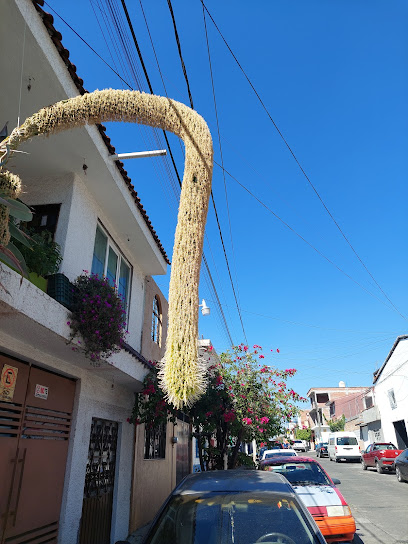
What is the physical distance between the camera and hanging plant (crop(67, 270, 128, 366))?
5.57 m

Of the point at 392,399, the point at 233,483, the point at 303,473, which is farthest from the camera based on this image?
the point at 392,399

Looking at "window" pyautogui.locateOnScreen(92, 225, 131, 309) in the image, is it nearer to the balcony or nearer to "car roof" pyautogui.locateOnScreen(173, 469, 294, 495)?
"car roof" pyautogui.locateOnScreen(173, 469, 294, 495)

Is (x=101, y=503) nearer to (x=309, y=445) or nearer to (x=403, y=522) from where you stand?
(x=403, y=522)

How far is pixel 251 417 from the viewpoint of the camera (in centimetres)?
934

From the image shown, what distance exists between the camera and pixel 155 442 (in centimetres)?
1088

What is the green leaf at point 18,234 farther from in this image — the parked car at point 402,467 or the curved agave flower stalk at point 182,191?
the parked car at point 402,467

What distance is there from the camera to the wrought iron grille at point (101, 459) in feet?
23.3

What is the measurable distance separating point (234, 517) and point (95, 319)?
3.29 metres

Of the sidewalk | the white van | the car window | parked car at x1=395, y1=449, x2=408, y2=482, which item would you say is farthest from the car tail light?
the car window

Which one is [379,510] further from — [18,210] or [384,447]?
[384,447]

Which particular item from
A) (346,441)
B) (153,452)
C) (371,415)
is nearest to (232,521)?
(153,452)

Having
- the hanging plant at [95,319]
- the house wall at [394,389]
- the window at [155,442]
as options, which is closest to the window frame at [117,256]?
the hanging plant at [95,319]

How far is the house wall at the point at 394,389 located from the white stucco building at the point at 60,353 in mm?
24841

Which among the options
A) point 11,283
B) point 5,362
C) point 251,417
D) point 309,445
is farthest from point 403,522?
point 309,445
